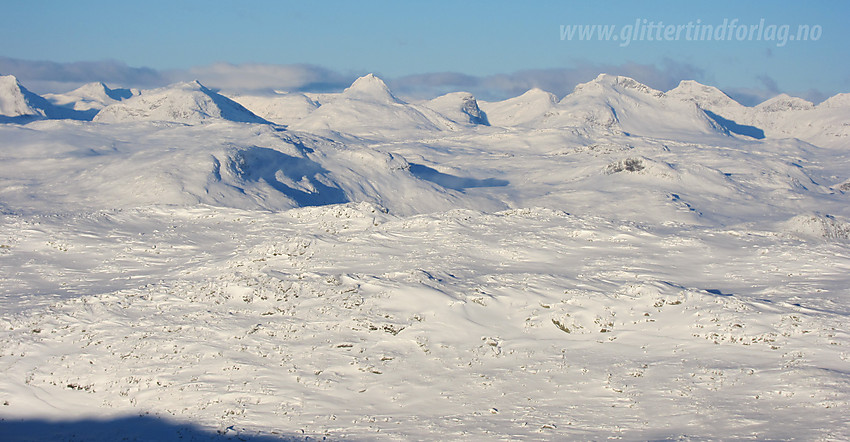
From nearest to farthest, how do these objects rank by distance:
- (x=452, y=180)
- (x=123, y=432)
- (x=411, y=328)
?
(x=123, y=432) → (x=411, y=328) → (x=452, y=180)

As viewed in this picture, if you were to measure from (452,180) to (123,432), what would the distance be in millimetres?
142594

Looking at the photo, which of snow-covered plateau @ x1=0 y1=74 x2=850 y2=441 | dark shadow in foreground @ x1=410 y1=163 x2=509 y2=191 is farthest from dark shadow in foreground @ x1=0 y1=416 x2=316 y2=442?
dark shadow in foreground @ x1=410 y1=163 x2=509 y2=191

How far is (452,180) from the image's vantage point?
15875 centimetres

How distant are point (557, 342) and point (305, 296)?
375 inches

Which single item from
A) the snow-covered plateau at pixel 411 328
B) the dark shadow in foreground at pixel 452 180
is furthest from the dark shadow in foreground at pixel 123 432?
the dark shadow in foreground at pixel 452 180

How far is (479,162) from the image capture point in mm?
196750

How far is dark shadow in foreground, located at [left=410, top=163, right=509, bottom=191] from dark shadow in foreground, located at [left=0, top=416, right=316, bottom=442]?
132 meters

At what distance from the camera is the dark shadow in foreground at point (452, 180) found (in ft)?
502

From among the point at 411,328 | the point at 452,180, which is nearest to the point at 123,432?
the point at 411,328

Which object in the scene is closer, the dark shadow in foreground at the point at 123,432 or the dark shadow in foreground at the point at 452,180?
the dark shadow in foreground at the point at 123,432

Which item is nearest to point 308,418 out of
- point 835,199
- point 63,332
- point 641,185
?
point 63,332

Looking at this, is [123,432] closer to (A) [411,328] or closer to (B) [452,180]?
(A) [411,328]

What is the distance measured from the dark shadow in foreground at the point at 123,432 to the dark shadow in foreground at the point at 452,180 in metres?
132

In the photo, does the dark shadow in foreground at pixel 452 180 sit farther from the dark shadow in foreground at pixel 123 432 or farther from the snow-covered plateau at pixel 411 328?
the dark shadow in foreground at pixel 123 432
